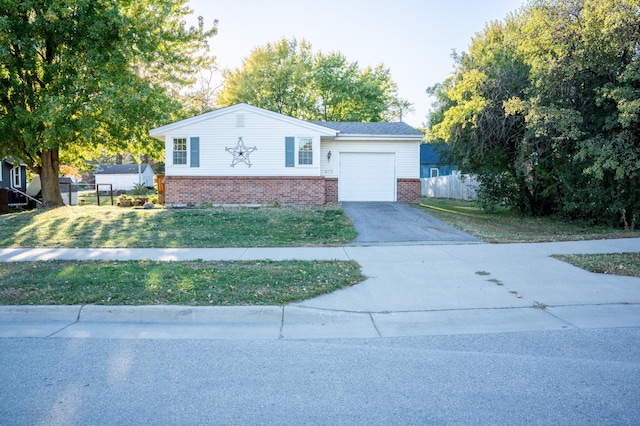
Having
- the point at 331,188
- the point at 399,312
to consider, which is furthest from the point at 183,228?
the point at 399,312

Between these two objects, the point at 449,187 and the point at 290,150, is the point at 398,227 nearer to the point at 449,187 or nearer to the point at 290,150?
the point at 290,150

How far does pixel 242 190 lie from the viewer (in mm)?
18938

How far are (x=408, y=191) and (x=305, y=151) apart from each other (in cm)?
502

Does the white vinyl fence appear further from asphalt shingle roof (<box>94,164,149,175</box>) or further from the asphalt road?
asphalt shingle roof (<box>94,164,149,175</box>)

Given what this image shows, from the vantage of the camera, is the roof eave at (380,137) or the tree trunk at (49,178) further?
the roof eave at (380,137)

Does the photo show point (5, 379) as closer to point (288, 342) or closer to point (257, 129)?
point (288, 342)

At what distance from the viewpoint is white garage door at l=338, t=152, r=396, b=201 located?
816 inches

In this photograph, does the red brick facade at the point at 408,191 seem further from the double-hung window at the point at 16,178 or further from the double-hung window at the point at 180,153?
the double-hung window at the point at 16,178

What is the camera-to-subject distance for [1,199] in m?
23.9

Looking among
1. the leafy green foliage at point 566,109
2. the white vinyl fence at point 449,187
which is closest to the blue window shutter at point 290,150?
the leafy green foliage at point 566,109

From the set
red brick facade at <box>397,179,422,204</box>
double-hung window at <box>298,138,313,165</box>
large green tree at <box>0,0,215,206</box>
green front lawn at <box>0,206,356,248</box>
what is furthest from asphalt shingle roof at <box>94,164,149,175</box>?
red brick facade at <box>397,179,422,204</box>

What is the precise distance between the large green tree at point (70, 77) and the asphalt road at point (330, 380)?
14.1m

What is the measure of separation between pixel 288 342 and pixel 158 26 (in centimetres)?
1884

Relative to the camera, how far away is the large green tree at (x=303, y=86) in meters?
38.4
